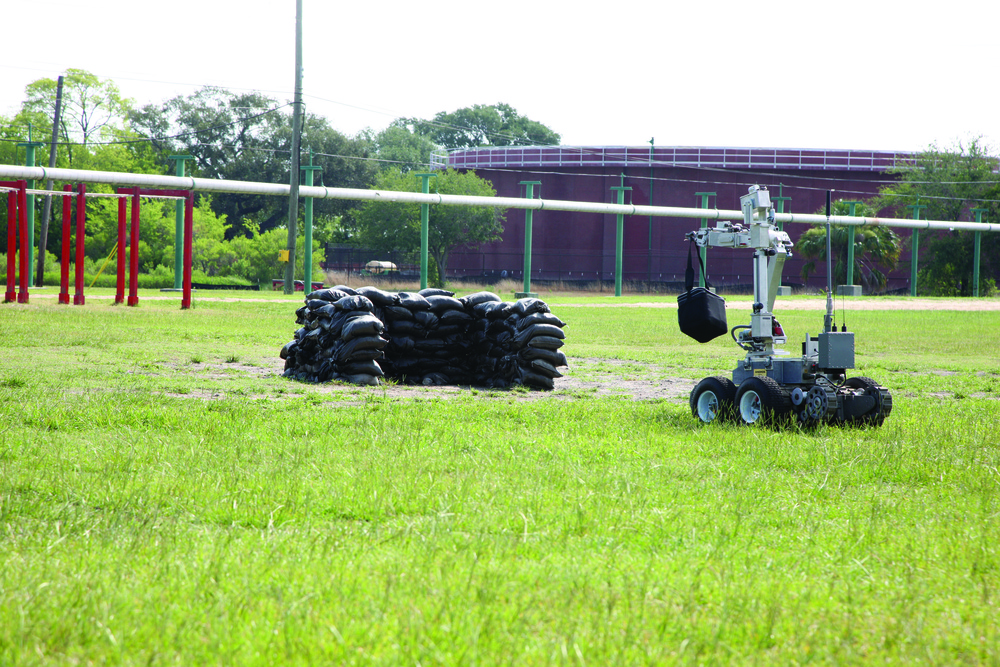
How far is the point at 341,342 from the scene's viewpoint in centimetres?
1076

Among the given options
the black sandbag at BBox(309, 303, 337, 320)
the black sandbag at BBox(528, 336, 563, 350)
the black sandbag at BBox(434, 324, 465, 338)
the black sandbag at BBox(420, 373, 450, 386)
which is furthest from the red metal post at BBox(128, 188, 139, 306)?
the black sandbag at BBox(528, 336, 563, 350)

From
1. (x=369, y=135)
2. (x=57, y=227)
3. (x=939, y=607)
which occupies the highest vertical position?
(x=369, y=135)

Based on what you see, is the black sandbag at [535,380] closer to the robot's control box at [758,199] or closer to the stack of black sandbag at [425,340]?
the stack of black sandbag at [425,340]

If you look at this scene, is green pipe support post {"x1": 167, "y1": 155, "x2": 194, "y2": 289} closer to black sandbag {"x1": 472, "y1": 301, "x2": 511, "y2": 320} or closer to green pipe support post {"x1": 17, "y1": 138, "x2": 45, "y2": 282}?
green pipe support post {"x1": 17, "y1": 138, "x2": 45, "y2": 282}

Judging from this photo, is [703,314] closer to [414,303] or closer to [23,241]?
[414,303]

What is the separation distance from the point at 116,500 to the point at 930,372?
1190cm

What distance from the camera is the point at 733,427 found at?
298 inches

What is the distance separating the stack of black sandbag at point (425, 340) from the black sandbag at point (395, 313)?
0.04 ft

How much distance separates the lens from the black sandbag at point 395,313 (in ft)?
37.7

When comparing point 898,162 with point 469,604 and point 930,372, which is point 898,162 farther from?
point 469,604

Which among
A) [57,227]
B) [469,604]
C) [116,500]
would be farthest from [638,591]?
[57,227]

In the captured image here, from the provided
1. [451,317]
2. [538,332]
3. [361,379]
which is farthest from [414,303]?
[538,332]

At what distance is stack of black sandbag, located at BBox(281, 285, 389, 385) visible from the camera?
10.6 metres

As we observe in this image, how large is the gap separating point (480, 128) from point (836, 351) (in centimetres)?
9797
